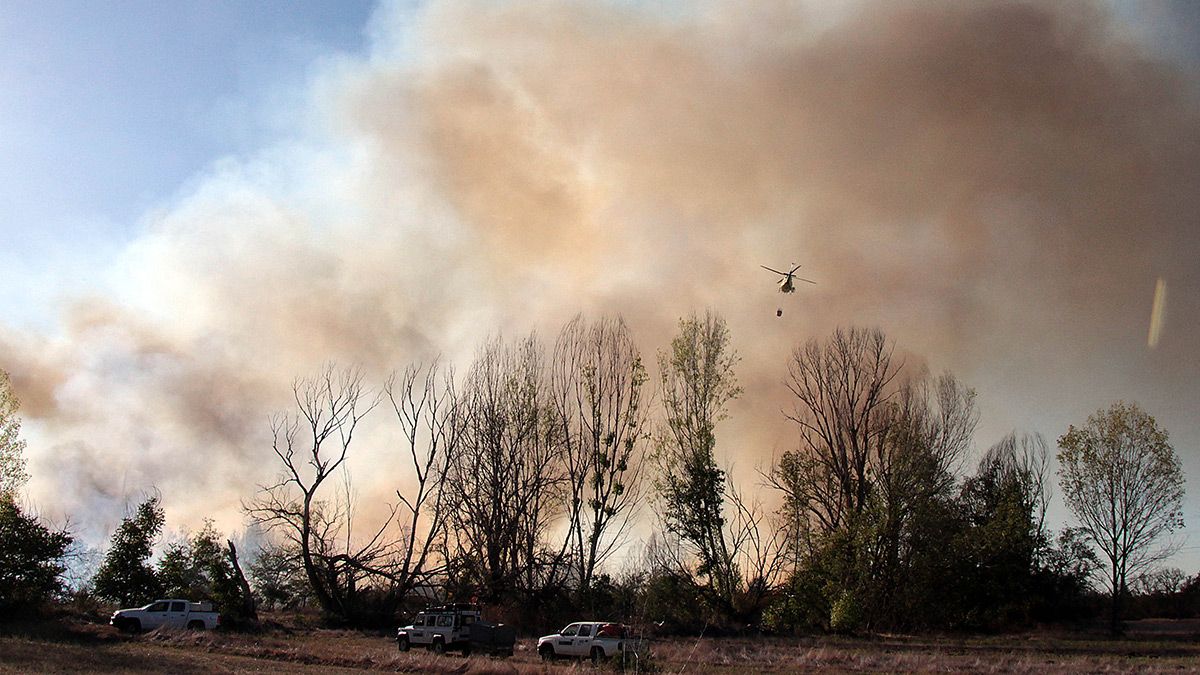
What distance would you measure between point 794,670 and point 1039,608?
42634 millimetres

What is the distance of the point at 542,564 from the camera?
5091 cm

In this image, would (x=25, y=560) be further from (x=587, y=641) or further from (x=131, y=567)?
(x=587, y=641)

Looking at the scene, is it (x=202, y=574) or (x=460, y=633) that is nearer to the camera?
(x=460, y=633)

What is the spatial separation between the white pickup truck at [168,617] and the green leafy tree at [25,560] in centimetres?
533

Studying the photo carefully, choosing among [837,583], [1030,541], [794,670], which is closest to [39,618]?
[794,670]

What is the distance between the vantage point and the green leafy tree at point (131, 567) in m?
44.8

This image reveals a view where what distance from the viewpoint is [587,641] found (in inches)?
1200

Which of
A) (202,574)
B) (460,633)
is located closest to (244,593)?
(202,574)

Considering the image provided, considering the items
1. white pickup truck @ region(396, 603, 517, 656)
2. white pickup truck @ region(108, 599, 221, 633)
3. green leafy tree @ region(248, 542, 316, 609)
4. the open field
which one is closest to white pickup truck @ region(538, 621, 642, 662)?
the open field

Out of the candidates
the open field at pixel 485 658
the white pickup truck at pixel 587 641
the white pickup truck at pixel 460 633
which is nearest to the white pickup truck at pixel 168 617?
the open field at pixel 485 658

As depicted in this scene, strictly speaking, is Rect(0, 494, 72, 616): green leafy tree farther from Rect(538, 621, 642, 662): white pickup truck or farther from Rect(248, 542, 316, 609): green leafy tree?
Rect(538, 621, 642, 662): white pickup truck

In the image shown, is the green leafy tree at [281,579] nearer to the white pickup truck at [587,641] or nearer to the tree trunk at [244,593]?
the tree trunk at [244,593]

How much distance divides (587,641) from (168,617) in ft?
64.6

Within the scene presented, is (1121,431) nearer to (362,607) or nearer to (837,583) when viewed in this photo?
(837,583)
